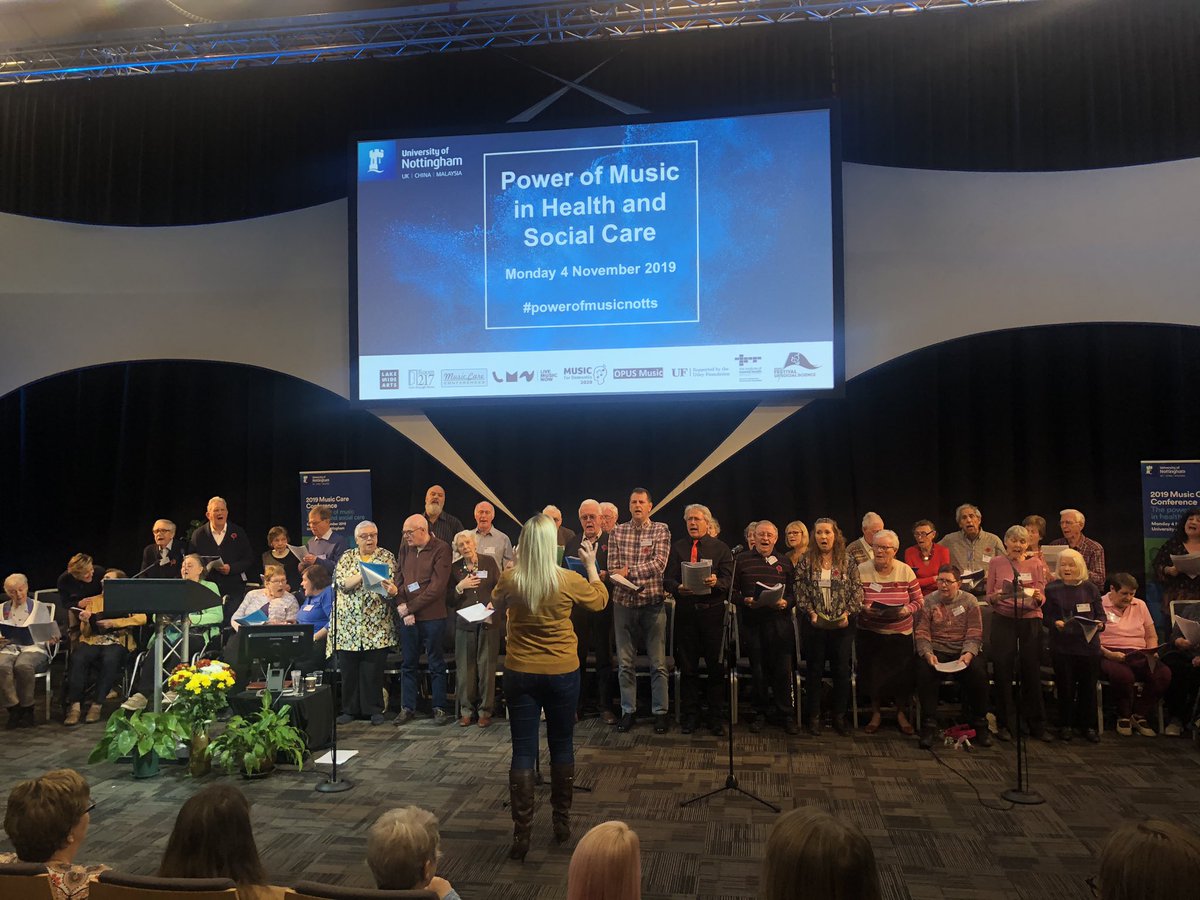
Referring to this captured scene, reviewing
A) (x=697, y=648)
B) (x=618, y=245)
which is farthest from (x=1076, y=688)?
(x=618, y=245)

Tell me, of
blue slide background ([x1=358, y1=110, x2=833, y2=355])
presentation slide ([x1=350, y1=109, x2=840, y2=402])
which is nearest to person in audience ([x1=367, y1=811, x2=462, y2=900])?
presentation slide ([x1=350, y1=109, x2=840, y2=402])

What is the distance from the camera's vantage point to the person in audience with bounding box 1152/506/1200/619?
604 cm

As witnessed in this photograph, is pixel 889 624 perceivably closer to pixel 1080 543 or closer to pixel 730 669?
pixel 730 669

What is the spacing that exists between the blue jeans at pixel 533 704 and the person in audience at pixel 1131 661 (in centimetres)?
389

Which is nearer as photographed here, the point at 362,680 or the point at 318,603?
the point at 362,680

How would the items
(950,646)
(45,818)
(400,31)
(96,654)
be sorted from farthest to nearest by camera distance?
1. (400,31)
2. (96,654)
3. (950,646)
4. (45,818)

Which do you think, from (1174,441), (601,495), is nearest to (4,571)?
(601,495)

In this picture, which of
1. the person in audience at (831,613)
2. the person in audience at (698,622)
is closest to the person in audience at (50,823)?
the person in audience at (698,622)

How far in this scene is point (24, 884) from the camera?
198 centimetres

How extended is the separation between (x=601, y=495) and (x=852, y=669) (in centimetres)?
270

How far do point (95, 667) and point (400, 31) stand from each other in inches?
220

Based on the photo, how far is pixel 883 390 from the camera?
291 inches

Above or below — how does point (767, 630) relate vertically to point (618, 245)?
below

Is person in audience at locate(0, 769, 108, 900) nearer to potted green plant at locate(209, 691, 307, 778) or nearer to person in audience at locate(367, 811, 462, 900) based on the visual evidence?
person in audience at locate(367, 811, 462, 900)
